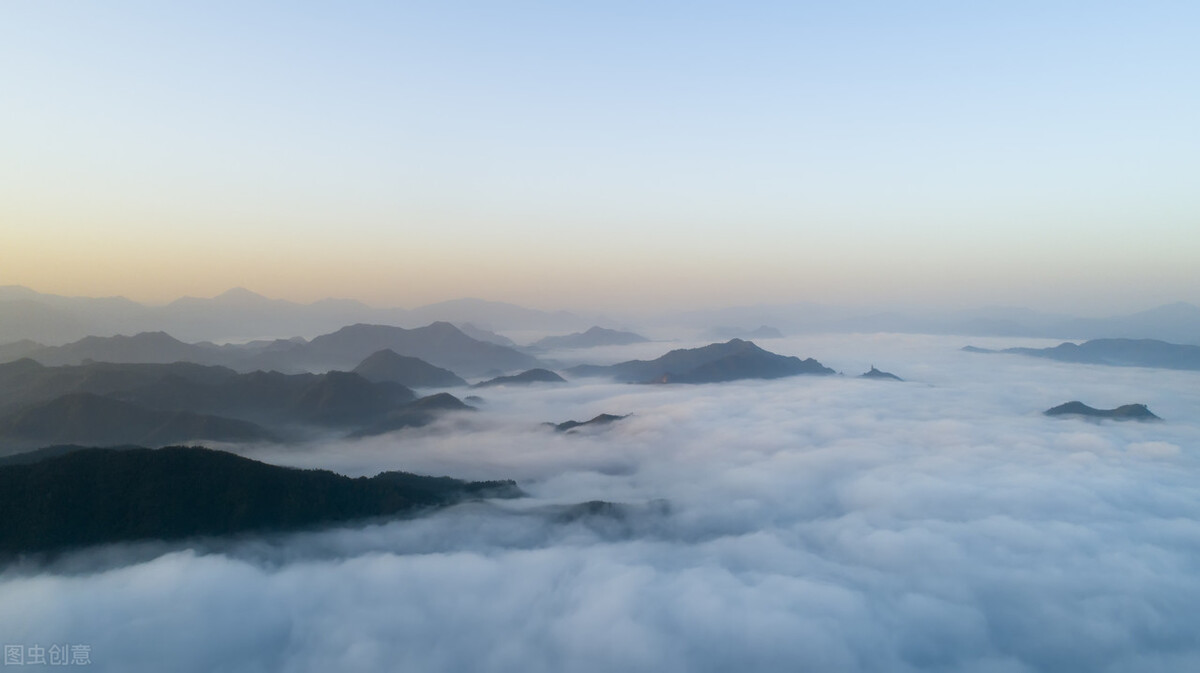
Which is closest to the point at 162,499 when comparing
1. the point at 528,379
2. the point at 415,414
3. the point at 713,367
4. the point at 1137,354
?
the point at 415,414

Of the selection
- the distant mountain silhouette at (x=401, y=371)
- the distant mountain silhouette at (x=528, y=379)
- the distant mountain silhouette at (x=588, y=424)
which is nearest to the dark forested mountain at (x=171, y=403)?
the distant mountain silhouette at (x=401, y=371)

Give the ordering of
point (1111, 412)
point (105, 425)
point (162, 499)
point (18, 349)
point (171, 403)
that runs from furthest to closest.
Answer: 1. point (18, 349)
2. point (171, 403)
3. point (1111, 412)
4. point (105, 425)
5. point (162, 499)

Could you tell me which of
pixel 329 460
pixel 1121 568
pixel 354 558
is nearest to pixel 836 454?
pixel 1121 568

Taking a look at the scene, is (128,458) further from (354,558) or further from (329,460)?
(329,460)

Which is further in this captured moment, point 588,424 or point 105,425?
point 588,424

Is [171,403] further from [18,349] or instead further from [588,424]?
[18,349]

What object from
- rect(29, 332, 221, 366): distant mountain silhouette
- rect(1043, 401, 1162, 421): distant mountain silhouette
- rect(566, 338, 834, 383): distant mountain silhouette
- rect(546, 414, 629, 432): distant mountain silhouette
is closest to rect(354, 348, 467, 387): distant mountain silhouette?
rect(566, 338, 834, 383): distant mountain silhouette

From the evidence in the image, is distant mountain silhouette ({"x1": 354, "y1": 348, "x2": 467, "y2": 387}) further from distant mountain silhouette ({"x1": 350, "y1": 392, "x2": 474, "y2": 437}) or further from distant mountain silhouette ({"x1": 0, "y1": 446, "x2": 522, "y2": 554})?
distant mountain silhouette ({"x1": 0, "y1": 446, "x2": 522, "y2": 554})
